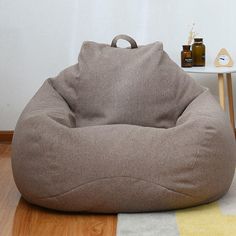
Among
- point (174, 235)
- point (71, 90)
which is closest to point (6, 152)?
point (71, 90)

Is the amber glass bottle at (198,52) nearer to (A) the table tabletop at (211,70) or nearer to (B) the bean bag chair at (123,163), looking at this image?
(A) the table tabletop at (211,70)

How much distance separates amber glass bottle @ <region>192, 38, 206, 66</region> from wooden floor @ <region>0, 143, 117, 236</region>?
133cm

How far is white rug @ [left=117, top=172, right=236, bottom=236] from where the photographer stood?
1986mm

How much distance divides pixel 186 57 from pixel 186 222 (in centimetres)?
136

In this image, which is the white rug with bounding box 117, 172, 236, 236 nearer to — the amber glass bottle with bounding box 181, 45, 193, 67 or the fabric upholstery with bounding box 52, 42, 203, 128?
the fabric upholstery with bounding box 52, 42, 203, 128

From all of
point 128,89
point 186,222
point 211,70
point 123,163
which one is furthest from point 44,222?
point 211,70

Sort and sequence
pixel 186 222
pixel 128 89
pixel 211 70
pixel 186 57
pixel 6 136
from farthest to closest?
1. pixel 6 136
2. pixel 186 57
3. pixel 211 70
4. pixel 128 89
5. pixel 186 222

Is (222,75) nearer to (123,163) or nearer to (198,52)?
(198,52)

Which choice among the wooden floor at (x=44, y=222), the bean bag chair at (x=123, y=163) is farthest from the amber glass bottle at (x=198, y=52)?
Answer: the wooden floor at (x=44, y=222)

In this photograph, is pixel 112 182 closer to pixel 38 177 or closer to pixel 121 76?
pixel 38 177

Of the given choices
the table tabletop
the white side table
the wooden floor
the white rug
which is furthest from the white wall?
the white rug

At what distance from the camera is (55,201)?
218cm

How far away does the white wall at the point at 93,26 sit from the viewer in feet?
11.2

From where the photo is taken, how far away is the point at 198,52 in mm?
3260
